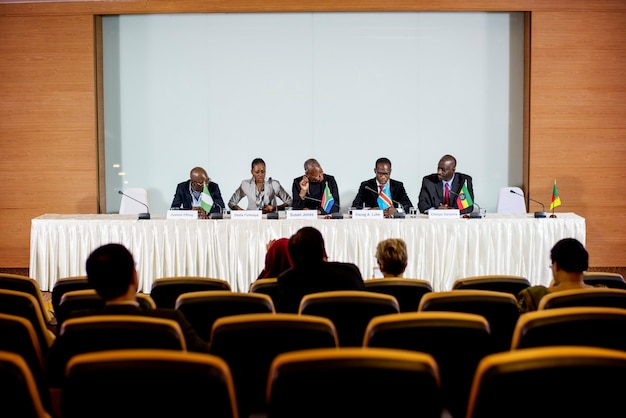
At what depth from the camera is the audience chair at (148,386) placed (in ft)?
4.97

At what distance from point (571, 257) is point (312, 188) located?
406 cm

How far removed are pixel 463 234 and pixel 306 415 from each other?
4531 millimetres

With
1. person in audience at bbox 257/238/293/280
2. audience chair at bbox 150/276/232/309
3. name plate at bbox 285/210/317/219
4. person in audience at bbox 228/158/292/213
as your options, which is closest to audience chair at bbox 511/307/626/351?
audience chair at bbox 150/276/232/309

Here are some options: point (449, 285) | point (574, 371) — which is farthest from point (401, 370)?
point (449, 285)

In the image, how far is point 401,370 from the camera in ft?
5.01

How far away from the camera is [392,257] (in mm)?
3541

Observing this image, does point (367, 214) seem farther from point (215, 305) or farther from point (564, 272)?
point (215, 305)

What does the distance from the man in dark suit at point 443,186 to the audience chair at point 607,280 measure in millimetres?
3135

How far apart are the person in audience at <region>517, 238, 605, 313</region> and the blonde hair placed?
64cm

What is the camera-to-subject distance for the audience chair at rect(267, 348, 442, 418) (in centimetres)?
151

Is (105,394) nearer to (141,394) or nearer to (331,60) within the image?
(141,394)

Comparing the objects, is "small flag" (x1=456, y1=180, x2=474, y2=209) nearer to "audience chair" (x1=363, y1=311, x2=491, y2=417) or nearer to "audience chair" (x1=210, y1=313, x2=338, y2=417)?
"audience chair" (x1=363, y1=311, x2=491, y2=417)

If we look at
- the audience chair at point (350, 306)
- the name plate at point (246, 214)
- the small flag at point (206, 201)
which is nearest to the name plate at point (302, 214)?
the name plate at point (246, 214)

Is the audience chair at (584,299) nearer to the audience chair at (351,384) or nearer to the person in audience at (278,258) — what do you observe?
the audience chair at (351,384)
